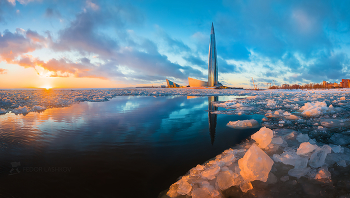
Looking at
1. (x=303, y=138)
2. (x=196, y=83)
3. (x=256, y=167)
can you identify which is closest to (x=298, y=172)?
(x=256, y=167)

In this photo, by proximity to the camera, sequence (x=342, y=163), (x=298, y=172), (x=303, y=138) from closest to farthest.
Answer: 1. (x=298, y=172)
2. (x=342, y=163)
3. (x=303, y=138)

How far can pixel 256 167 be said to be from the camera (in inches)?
85.4

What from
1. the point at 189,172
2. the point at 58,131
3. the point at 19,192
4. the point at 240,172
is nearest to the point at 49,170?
the point at 19,192

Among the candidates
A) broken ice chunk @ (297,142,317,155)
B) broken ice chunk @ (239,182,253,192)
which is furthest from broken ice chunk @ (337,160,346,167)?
broken ice chunk @ (239,182,253,192)

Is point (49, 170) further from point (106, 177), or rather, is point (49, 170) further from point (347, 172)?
point (347, 172)

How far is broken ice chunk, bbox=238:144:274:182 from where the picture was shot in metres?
2.16

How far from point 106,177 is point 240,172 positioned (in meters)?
2.08

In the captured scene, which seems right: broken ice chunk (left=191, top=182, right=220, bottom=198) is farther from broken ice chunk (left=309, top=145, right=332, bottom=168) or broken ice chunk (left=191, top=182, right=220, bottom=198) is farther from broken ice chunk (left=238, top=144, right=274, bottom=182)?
broken ice chunk (left=309, top=145, right=332, bottom=168)

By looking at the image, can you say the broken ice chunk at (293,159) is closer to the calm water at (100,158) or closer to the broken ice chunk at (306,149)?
the broken ice chunk at (306,149)

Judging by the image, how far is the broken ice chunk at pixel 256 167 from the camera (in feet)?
7.07

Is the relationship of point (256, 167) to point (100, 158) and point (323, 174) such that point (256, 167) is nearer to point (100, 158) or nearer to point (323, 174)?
point (323, 174)

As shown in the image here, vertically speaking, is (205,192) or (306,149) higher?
(306,149)
